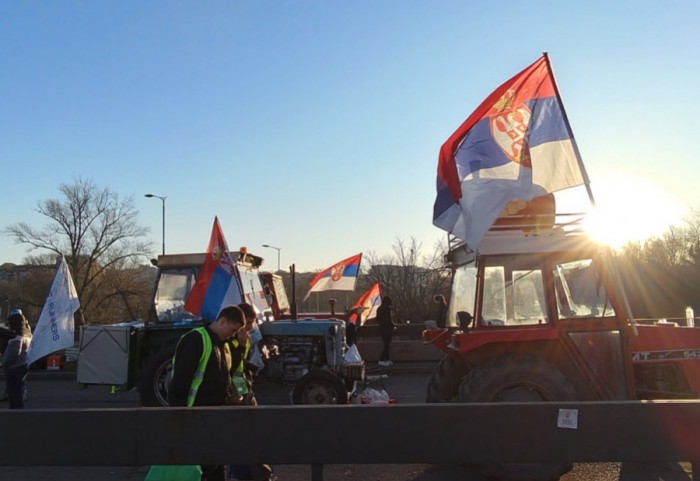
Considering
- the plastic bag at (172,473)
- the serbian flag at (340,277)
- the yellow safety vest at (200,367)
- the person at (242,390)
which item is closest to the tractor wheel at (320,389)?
the person at (242,390)

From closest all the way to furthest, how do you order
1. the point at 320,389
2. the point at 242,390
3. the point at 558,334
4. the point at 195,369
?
the point at 195,369 → the point at 242,390 → the point at 558,334 → the point at 320,389

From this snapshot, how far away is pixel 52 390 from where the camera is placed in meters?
11.7

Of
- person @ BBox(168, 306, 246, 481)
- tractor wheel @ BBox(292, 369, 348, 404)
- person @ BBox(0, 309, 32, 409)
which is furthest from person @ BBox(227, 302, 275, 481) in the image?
person @ BBox(0, 309, 32, 409)

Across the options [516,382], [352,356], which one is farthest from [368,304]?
[516,382]

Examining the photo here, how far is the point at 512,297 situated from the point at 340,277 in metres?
9.78

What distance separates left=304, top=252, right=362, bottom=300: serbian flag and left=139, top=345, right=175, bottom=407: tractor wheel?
22.3 feet

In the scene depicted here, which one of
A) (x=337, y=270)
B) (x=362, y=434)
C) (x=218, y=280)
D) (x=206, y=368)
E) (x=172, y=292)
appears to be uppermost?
(x=337, y=270)

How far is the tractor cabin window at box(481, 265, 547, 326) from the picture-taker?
5695 mm

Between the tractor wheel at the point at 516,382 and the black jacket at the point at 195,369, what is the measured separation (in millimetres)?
2265

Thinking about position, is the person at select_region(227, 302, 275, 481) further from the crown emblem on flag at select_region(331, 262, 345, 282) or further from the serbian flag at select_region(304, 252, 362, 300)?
the crown emblem on flag at select_region(331, 262, 345, 282)

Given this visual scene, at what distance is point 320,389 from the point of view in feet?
26.5

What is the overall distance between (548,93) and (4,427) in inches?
220

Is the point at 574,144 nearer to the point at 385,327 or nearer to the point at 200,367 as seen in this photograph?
the point at 200,367

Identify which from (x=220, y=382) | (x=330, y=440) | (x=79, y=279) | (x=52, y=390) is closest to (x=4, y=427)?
(x=220, y=382)
